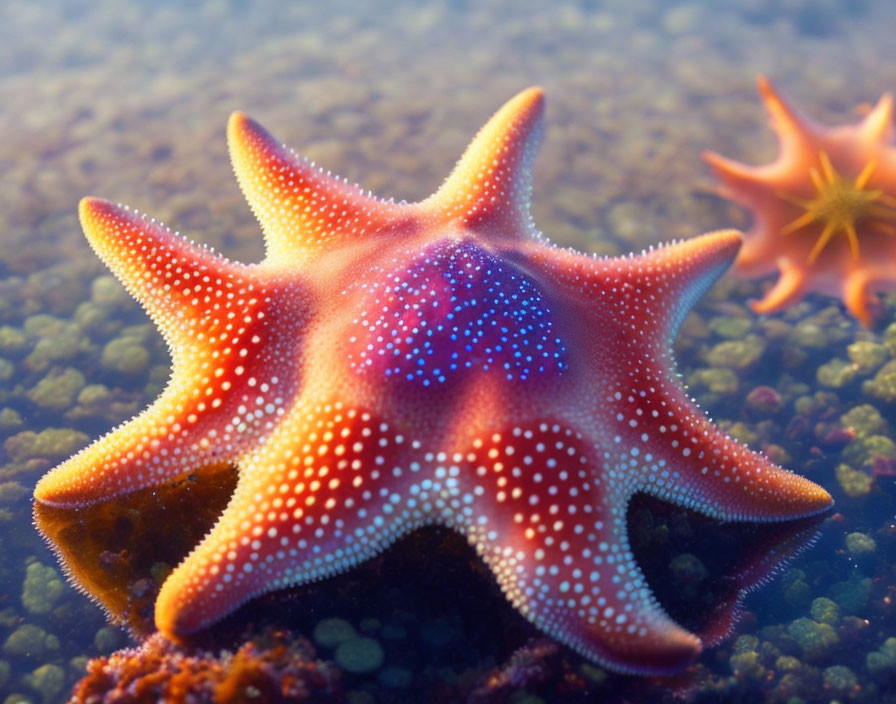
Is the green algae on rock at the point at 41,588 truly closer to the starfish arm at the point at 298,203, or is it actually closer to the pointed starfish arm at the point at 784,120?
the starfish arm at the point at 298,203

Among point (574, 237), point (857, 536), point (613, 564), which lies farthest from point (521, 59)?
point (613, 564)

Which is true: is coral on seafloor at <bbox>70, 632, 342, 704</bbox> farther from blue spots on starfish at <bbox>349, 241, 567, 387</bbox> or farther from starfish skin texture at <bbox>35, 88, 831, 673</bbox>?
blue spots on starfish at <bbox>349, 241, 567, 387</bbox>

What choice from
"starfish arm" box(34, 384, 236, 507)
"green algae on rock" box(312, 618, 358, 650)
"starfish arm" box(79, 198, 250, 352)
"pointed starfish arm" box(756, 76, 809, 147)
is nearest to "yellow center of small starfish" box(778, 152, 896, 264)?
"pointed starfish arm" box(756, 76, 809, 147)

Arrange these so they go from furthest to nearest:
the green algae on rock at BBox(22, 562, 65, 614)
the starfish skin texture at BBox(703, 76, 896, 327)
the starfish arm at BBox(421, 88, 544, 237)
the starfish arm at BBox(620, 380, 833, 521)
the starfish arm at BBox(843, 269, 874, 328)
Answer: the starfish skin texture at BBox(703, 76, 896, 327)
the starfish arm at BBox(843, 269, 874, 328)
the starfish arm at BBox(421, 88, 544, 237)
the green algae on rock at BBox(22, 562, 65, 614)
the starfish arm at BBox(620, 380, 833, 521)

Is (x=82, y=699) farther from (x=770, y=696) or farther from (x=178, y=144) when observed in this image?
(x=178, y=144)

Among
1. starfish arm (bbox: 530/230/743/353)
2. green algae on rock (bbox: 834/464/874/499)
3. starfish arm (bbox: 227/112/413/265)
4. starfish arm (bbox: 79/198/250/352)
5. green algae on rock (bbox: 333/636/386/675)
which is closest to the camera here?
green algae on rock (bbox: 333/636/386/675)

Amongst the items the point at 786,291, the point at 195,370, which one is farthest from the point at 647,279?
the point at 195,370

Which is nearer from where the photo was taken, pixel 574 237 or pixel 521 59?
pixel 574 237
